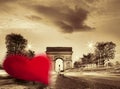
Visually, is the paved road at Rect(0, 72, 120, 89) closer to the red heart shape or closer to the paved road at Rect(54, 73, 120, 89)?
the paved road at Rect(54, 73, 120, 89)

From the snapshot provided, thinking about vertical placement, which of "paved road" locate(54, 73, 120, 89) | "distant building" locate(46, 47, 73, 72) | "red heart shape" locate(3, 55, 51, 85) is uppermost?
"distant building" locate(46, 47, 73, 72)

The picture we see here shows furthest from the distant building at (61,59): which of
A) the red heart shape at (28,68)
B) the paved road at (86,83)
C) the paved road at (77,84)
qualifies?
the red heart shape at (28,68)

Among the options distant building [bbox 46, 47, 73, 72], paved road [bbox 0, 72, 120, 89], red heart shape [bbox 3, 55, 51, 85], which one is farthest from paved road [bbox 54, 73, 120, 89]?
distant building [bbox 46, 47, 73, 72]

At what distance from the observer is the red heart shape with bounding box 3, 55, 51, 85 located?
185cm

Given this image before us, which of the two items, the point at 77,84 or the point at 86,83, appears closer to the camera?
the point at 77,84

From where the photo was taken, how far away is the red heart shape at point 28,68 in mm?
1850

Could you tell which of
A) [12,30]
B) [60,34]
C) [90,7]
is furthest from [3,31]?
[90,7]

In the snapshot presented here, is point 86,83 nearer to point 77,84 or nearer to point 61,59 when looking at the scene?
point 77,84

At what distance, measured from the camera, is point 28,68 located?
1883mm

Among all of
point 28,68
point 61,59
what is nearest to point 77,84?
point 28,68

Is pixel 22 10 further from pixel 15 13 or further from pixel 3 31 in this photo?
pixel 3 31

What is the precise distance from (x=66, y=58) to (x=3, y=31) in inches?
829

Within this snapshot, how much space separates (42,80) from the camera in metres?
1.95

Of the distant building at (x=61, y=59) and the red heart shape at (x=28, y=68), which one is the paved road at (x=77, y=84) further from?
the distant building at (x=61, y=59)
